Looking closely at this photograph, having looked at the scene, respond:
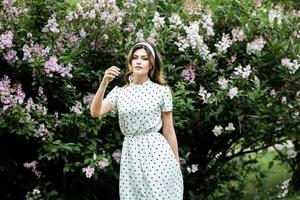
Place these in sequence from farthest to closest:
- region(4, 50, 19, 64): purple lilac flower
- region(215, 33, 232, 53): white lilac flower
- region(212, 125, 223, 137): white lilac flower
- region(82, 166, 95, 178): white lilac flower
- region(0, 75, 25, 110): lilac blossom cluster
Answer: region(212, 125, 223, 137): white lilac flower < region(215, 33, 232, 53): white lilac flower < region(4, 50, 19, 64): purple lilac flower < region(82, 166, 95, 178): white lilac flower < region(0, 75, 25, 110): lilac blossom cluster

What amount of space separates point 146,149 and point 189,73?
1.31 meters

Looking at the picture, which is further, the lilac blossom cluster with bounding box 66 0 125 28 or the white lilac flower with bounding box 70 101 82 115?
the lilac blossom cluster with bounding box 66 0 125 28

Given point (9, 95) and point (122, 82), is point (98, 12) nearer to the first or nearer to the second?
point (122, 82)

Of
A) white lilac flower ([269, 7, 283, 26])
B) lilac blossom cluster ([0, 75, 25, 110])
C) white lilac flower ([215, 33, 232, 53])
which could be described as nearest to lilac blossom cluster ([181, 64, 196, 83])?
white lilac flower ([215, 33, 232, 53])

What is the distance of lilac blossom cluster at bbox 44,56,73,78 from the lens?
4738 mm

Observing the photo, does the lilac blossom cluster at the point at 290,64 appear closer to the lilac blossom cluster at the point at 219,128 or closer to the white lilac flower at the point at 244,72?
the white lilac flower at the point at 244,72

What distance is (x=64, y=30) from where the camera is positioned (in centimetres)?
513

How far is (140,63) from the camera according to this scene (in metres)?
4.21

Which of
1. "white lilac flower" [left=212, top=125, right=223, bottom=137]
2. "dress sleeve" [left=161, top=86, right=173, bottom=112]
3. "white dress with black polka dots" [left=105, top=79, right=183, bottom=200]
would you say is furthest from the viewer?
"white lilac flower" [left=212, top=125, right=223, bottom=137]

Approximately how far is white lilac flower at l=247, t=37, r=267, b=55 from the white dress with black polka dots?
1539 mm

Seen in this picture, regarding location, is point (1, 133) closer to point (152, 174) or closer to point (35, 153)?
point (35, 153)

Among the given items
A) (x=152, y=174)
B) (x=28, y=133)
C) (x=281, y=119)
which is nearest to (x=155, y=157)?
(x=152, y=174)

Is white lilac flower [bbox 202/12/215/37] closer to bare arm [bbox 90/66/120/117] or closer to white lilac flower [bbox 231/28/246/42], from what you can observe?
white lilac flower [bbox 231/28/246/42]

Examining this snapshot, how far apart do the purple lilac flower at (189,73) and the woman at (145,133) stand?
1047mm
